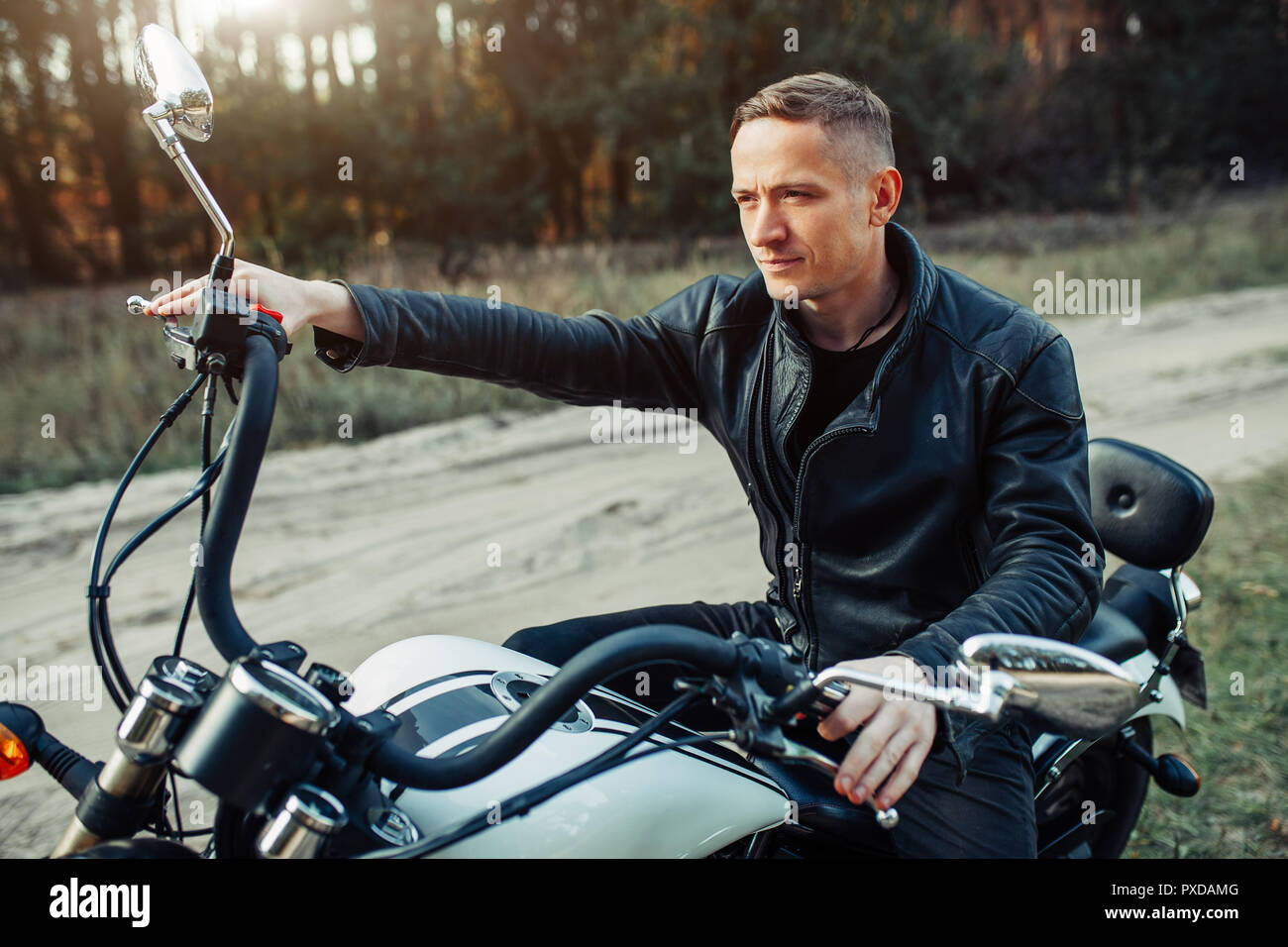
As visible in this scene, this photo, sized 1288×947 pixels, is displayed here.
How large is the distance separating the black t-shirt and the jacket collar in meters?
0.04

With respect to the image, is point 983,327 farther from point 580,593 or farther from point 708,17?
point 708,17

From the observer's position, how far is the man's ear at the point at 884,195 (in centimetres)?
A: 191

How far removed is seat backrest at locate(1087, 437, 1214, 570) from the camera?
2148mm

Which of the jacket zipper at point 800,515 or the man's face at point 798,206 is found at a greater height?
the man's face at point 798,206

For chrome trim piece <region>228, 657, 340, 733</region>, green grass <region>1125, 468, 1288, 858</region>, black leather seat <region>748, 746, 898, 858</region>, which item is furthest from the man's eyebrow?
green grass <region>1125, 468, 1288, 858</region>

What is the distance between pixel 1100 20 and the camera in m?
20.3

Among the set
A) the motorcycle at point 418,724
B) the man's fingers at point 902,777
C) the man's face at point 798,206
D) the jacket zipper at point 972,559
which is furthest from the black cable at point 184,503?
the jacket zipper at point 972,559

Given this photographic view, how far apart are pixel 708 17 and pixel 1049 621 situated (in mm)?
14709

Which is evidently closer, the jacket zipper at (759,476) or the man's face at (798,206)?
the man's face at (798,206)

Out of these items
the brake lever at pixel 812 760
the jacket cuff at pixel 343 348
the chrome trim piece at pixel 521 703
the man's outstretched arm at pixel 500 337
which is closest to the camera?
the brake lever at pixel 812 760

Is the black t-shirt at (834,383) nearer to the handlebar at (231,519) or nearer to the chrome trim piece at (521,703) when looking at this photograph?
the chrome trim piece at (521,703)

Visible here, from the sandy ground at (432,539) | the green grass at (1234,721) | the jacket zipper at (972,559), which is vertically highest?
the jacket zipper at (972,559)

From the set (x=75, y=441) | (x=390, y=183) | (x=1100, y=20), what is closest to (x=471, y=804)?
(x=75, y=441)

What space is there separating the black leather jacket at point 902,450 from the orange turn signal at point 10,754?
77cm
